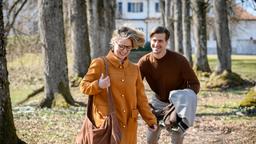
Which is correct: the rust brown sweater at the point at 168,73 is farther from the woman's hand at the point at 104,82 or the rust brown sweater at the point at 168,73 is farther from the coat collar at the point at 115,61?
the woman's hand at the point at 104,82

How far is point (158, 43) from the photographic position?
6.52m

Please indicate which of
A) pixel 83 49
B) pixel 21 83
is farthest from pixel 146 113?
pixel 21 83

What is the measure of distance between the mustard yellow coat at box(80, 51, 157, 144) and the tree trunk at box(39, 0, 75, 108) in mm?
8660

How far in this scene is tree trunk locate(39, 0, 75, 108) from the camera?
1391 cm

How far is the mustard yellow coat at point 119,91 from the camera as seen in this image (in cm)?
534

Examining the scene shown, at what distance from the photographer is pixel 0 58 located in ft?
23.0

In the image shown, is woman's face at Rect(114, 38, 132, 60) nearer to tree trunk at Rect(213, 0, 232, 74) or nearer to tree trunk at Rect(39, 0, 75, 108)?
tree trunk at Rect(39, 0, 75, 108)

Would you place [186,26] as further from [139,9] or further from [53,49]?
[139,9]

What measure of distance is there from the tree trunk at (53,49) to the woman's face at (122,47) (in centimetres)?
876

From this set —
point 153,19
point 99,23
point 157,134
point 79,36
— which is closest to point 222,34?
point 79,36

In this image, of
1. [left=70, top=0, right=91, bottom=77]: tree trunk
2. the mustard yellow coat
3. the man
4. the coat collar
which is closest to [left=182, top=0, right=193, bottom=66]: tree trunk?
[left=70, top=0, right=91, bottom=77]: tree trunk

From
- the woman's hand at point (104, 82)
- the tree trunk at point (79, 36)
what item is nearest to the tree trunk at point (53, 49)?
the tree trunk at point (79, 36)

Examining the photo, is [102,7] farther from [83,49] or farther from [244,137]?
[244,137]

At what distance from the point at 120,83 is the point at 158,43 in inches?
50.1
